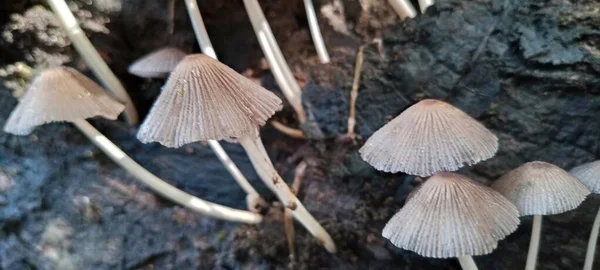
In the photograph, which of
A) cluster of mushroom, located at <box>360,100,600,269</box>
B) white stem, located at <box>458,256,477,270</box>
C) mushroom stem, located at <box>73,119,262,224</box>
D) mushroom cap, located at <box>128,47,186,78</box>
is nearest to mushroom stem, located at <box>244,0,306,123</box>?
mushroom cap, located at <box>128,47,186,78</box>

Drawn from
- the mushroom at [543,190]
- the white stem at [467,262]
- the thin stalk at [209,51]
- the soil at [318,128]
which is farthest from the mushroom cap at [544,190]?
the thin stalk at [209,51]

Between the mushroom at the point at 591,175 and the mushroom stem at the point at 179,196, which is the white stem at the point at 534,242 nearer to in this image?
the mushroom at the point at 591,175

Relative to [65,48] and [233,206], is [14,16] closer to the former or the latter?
[65,48]

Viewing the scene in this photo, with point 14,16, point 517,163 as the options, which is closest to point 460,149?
point 517,163

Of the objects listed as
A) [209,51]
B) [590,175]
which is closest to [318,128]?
[209,51]

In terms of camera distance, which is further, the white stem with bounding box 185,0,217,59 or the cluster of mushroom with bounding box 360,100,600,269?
the white stem with bounding box 185,0,217,59

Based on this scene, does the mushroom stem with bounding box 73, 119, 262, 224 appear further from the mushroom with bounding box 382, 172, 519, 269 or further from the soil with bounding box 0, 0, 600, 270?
the mushroom with bounding box 382, 172, 519, 269
